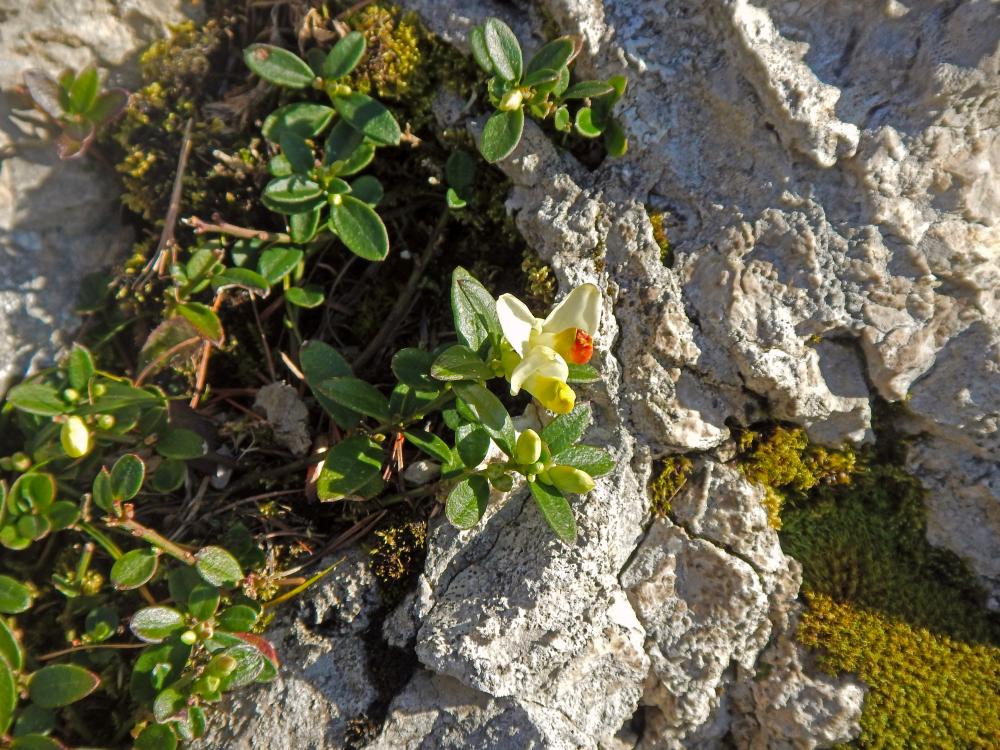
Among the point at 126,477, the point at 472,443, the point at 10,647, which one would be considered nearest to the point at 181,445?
the point at 126,477

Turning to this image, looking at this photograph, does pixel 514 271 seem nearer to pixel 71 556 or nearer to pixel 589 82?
pixel 589 82

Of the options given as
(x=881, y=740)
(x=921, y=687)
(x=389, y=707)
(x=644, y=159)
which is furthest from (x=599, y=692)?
(x=644, y=159)

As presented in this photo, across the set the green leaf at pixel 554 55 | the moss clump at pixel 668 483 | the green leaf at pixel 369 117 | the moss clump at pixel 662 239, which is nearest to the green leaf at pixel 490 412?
the moss clump at pixel 668 483

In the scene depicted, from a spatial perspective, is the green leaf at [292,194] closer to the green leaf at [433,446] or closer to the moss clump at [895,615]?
the green leaf at [433,446]

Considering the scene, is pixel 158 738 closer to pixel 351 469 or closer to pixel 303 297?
pixel 351 469

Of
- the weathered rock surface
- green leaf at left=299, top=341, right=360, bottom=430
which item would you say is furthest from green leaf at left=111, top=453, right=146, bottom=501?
the weathered rock surface

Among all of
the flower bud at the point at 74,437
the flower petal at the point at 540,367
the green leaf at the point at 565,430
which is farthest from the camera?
the flower bud at the point at 74,437

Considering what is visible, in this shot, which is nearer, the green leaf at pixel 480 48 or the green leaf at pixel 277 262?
the green leaf at pixel 480 48
